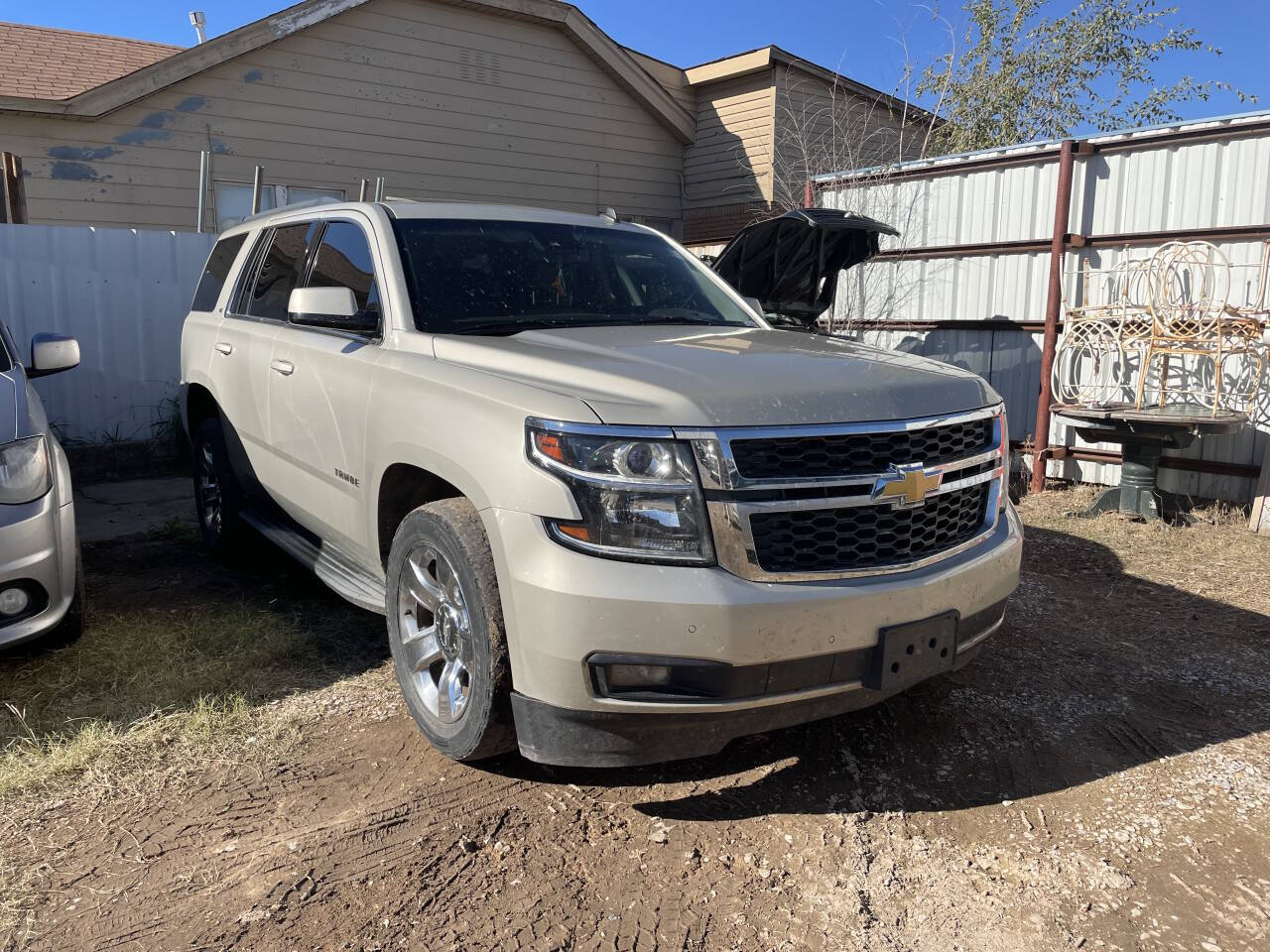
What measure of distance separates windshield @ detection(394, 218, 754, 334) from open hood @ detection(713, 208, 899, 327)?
10.9 feet

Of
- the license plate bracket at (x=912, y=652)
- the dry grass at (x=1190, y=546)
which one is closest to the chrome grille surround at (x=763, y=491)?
the license plate bracket at (x=912, y=652)

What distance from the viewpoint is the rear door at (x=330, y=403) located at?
11.7 feet

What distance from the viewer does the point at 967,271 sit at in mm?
8469

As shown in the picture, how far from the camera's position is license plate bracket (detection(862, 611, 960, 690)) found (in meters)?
2.66

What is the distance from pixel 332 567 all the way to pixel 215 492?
190 cm

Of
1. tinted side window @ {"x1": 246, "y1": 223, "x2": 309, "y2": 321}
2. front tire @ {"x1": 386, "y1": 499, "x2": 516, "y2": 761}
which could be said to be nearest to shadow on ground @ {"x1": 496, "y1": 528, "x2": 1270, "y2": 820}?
front tire @ {"x1": 386, "y1": 499, "x2": 516, "y2": 761}

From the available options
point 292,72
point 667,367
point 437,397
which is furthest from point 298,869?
point 292,72

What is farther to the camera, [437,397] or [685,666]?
[437,397]

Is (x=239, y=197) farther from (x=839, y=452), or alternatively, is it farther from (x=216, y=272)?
(x=839, y=452)

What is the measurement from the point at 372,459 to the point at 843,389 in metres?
1.72

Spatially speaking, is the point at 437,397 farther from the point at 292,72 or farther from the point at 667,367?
the point at 292,72

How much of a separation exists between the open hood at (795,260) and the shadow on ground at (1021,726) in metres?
3.86

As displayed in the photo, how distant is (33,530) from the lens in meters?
3.69

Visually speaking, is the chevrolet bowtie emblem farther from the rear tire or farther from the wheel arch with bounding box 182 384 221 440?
the wheel arch with bounding box 182 384 221 440
